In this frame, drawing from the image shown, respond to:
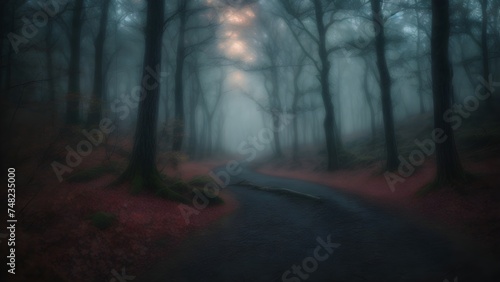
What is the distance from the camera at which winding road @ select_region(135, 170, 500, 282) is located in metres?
4.99

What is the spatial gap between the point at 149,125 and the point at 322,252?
26.2 feet

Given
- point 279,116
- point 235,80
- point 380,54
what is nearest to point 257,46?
point 279,116

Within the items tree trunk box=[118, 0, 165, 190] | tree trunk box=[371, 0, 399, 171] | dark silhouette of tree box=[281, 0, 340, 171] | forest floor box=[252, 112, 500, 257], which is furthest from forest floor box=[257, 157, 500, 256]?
tree trunk box=[118, 0, 165, 190]

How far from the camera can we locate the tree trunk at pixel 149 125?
10156 millimetres

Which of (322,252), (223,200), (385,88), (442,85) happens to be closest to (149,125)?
(223,200)

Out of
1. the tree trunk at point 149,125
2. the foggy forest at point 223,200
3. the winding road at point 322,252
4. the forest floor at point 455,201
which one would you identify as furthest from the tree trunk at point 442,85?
the tree trunk at point 149,125

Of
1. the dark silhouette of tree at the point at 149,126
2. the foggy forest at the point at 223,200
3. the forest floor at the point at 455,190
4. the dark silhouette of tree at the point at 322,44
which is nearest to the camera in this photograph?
the foggy forest at the point at 223,200

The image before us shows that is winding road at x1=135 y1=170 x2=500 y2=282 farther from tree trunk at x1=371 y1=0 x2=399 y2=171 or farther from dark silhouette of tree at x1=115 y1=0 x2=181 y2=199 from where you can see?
tree trunk at x1=371 y1=0 x2=399 y2=171

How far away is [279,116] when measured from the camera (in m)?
28.4

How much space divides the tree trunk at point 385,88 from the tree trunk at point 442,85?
16.0ft

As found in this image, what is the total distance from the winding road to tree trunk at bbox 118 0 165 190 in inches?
144

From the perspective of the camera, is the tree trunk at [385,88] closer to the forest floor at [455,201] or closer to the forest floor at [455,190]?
the forest floor at [455,190]

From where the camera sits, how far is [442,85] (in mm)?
9625

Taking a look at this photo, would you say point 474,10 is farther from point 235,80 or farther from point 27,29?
point 27,29
